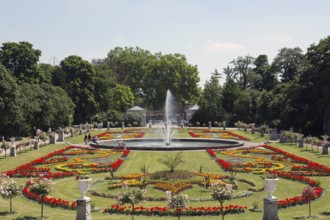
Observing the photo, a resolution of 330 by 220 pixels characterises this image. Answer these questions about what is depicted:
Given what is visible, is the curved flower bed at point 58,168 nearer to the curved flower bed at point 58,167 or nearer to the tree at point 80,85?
the curved flower bed at point 58,167

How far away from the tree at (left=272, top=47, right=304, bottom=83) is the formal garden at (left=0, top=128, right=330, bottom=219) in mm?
47642

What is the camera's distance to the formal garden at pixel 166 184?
16344mm

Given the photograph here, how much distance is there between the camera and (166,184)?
2211cm

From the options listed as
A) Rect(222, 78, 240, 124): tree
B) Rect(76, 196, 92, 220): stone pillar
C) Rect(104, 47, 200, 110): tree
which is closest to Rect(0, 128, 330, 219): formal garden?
Rect(76, 196, 92, 220): stone pillar

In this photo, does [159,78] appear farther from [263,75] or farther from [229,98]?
[263,75]

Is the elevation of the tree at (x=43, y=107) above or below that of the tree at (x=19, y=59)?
below

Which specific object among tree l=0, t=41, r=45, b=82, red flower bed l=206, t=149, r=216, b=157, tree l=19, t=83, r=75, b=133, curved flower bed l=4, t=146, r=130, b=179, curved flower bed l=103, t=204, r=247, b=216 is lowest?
curved flower bed l=103, t=204, r=247, b=216

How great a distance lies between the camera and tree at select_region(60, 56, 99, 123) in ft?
248

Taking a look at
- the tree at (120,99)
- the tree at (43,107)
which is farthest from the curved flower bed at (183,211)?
the tree at (120,99)

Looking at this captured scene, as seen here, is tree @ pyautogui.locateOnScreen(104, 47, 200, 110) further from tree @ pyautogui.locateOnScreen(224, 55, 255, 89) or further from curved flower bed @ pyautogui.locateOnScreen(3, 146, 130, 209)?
curved flower bed @ pyautogui.locateOnScreen(3, 146, 130, 209)

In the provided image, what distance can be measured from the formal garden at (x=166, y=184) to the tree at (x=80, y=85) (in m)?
35.9

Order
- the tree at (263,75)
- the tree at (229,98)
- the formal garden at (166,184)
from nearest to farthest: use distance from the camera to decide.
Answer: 1. the formal garden at (166,184)
2. the tree at (229,98)
3. the tree at (263,75)

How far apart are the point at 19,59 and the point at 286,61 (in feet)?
175

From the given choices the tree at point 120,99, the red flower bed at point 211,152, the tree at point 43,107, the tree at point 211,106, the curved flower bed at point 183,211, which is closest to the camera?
the curved flower bed at point 183,211
